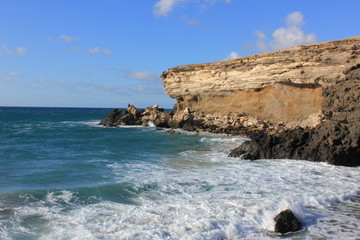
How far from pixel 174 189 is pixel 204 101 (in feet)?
69.7

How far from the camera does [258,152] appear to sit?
46.1 ft

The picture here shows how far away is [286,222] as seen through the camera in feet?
20.6

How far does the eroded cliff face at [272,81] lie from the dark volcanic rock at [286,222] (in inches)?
599

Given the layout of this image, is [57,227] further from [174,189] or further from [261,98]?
[261,98]

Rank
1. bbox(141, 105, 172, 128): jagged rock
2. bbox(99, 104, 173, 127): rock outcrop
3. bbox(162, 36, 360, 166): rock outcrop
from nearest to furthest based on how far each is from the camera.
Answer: bbox(162, 36, 360, 166): rock outcrop, bbox(141, 105, 172, 128): jagged rock, bbox(99, 104, 173, 127): rock outcrop

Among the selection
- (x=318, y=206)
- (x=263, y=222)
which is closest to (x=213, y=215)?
(x=263, y=222)

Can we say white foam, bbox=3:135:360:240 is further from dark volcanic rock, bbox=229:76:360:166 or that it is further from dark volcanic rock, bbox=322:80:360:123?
dark volcanic rock, bbox=322:80:360:123

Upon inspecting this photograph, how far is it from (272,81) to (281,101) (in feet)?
5.13

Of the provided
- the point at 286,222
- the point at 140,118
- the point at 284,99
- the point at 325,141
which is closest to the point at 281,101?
the point at 284,99

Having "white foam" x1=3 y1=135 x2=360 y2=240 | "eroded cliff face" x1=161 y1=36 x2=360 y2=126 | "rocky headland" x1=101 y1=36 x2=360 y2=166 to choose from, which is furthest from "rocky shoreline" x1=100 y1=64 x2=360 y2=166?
"eroded cliff face" x1=161 y1=36 x2=360 y2=126

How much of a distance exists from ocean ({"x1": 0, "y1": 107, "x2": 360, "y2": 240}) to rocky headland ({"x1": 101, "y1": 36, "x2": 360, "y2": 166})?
3.78 feet

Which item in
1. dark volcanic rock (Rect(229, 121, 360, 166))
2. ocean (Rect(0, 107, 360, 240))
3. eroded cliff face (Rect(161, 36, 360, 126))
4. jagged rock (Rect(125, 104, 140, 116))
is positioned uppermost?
eroded cliff face (Rect(161, 36, 360, 126))

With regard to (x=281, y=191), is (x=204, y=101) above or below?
above

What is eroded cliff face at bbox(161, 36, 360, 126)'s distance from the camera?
20.7 m
